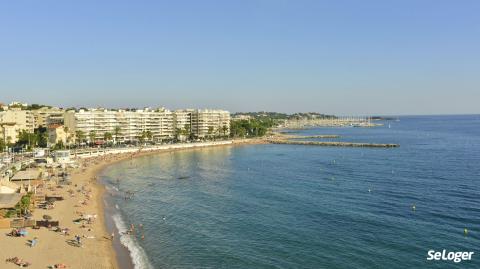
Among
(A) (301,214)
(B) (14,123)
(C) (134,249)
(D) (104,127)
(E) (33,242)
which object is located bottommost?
→ (C) (134,249)

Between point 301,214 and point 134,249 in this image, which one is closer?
point 134,249

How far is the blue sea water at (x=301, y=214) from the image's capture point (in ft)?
103

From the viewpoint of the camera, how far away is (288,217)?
41.4 meters

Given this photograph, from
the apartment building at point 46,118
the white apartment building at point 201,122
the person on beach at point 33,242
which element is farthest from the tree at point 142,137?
the person on beach at point 33,242

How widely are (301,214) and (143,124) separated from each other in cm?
10162

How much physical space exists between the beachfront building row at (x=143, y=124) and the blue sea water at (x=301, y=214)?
5034cm

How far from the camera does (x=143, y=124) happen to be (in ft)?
447

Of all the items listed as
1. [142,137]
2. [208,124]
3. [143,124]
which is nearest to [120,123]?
[143,124]

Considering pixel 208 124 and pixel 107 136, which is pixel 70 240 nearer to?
pixel 107 136

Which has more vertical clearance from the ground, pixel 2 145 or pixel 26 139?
pixel 26 139

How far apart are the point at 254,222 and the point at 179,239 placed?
8.04 m

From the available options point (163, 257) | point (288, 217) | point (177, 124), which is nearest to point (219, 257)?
point (163, 257)

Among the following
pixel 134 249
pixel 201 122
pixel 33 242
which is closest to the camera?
pixel 33 242

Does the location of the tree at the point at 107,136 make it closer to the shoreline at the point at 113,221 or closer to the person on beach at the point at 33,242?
the shoreline at the point at 113,221
